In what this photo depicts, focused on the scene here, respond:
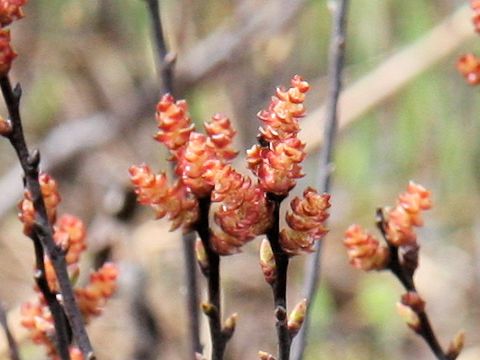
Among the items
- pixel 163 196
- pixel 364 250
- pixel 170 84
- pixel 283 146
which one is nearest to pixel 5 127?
pixel 163 196

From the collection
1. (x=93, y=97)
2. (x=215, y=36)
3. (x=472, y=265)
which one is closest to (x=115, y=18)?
(x=93, y=97)

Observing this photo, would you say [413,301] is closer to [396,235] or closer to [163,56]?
[396,235]

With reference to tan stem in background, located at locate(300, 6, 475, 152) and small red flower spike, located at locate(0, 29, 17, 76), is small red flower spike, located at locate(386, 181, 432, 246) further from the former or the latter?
tan stem in background, located at locate(300, 6, 475, 152)

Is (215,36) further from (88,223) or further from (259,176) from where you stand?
(259,176)

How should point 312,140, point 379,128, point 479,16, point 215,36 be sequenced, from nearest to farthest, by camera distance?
point 479,16 → point 312,140 → point 215,36 → point 379,128

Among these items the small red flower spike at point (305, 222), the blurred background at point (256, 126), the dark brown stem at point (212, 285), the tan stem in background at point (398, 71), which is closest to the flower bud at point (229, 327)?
the dark brown stem at point (212, 285)

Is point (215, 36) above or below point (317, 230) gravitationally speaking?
below

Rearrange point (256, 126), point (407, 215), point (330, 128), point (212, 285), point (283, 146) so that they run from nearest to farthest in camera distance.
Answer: point (283, 146), point (212, 285), point (407, 215), point (330, 128), point (256, 126)
